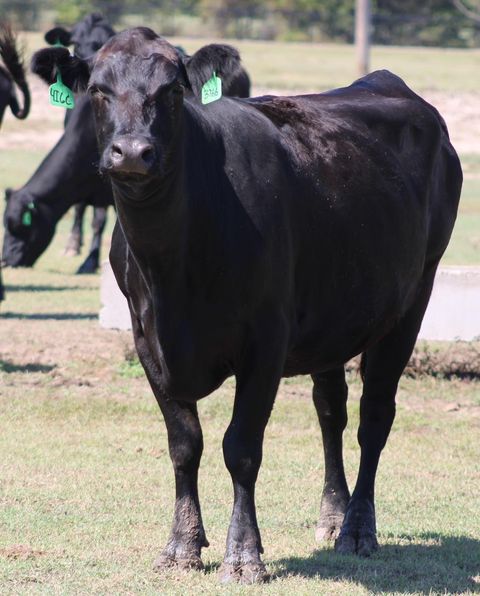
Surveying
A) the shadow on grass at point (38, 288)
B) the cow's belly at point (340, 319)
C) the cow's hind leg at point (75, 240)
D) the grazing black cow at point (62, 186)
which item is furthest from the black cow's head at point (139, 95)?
the cow's hind leg at point (75, 240)

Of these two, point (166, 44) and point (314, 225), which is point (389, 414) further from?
point (166, 44)

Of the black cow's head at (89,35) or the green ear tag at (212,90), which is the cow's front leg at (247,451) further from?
the black cow's head at (89,35)

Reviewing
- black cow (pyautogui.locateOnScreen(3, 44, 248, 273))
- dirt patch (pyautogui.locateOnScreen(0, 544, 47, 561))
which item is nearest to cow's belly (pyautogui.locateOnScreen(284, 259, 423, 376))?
dirt patch (pyautogui.locateOnScreen(0, 544, 47, 561))

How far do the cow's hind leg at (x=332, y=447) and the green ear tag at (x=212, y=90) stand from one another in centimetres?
190

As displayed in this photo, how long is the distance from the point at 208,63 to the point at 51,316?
327 inches

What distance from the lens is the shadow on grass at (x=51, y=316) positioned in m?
13.6

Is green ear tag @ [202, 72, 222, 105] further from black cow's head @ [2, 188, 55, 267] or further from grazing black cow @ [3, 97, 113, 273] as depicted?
black cow's head @ [2, 188, 55, 267]

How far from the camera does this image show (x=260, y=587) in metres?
5.63

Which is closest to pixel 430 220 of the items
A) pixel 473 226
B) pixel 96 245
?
pixel 96 245

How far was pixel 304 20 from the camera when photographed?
7019cm

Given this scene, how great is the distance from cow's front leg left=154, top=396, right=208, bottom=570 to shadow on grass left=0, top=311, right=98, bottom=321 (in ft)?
24.8

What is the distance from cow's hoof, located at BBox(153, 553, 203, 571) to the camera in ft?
19.4

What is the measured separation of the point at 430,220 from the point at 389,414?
1058 mm

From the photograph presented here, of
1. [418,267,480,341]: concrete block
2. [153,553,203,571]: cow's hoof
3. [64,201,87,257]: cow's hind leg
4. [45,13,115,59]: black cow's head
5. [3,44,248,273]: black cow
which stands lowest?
[64,201,87,257]: cow's hind leg
